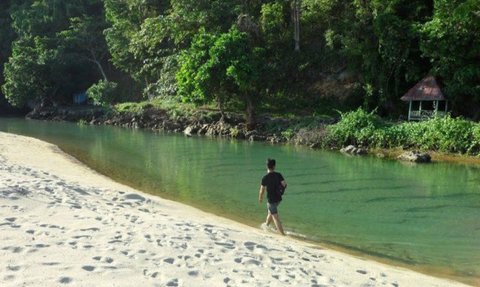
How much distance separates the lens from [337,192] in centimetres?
1711

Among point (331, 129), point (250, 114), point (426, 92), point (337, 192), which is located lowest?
point (337, 192)

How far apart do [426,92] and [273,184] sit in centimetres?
2367

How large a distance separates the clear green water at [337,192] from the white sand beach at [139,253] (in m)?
2.00

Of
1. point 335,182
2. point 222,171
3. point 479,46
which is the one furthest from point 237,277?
point 479,46

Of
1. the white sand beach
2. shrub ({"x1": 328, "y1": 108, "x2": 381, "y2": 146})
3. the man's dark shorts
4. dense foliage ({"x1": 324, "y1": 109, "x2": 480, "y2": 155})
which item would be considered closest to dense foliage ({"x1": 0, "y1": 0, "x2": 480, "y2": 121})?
dense foliage ({"x1": 324, "y1": 109, "x2": 480, "y2": 155})

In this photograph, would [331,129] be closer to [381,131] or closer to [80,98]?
[381,131]

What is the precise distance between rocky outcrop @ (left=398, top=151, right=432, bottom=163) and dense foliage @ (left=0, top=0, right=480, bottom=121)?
8568 mm

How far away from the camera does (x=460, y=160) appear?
2439cm

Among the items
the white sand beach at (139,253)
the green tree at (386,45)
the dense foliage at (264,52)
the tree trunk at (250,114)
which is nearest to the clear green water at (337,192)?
the white sand beach at (139,253)

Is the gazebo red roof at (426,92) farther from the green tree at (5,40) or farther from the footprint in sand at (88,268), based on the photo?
the green tree at (5,40)

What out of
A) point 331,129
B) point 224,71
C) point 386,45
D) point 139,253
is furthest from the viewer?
point 224,71

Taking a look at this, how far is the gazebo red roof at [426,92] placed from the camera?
1220 inches

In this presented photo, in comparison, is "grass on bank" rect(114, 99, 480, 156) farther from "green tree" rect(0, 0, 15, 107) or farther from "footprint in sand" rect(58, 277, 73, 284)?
"green tree" rect(0, 0, 15, 107)

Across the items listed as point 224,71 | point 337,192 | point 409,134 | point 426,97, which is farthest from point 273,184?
point 224,71
